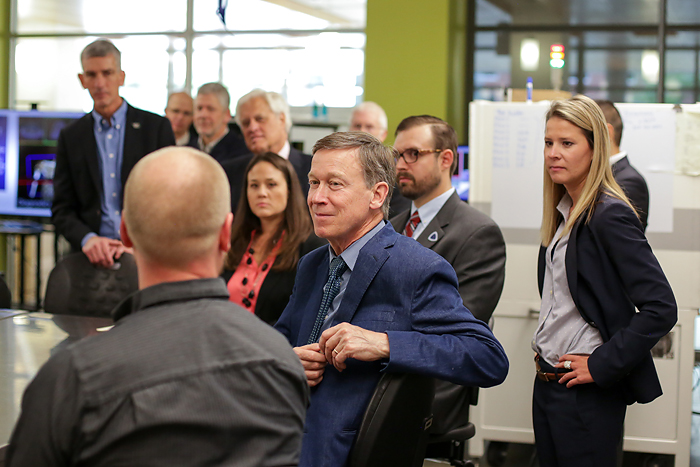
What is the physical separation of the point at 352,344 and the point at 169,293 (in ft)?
1.91

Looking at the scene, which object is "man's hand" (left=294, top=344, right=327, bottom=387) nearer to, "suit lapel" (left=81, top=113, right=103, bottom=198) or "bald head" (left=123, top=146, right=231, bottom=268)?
"bald head" (left=123, top=146, right=231, bottom=268)

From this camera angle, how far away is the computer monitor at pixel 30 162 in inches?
269

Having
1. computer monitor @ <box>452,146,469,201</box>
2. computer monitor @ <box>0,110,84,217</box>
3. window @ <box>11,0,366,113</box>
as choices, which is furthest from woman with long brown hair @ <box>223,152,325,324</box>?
window @ <box>11,0,366,113</box>

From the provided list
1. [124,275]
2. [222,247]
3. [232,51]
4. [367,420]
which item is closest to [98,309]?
[124,275]

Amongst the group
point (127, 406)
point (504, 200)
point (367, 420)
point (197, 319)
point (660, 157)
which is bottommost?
point (367, 420)

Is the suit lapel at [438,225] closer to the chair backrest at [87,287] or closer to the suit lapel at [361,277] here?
the suit lapel at [361,277]

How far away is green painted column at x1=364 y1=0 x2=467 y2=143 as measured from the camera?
21.2 feet

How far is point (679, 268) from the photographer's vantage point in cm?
350

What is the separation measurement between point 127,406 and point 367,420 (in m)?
0.66

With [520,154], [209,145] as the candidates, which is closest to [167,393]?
[520,154]

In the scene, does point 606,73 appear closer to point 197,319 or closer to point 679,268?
point 679,268

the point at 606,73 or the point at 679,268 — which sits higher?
the point at 606,73

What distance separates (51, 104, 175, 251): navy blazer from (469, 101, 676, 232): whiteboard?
65.9 inches

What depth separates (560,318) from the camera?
6.73ft
